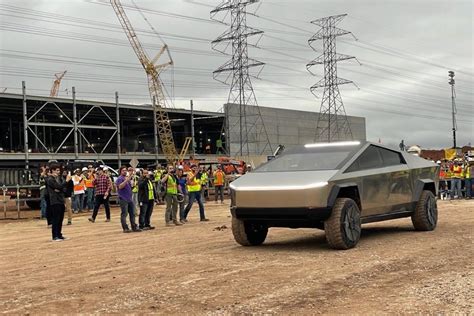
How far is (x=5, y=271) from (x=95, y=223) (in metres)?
9.78

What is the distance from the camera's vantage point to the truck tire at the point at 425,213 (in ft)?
36.3

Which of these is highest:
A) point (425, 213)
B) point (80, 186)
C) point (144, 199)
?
point (80, 186)

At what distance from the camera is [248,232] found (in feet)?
32.7

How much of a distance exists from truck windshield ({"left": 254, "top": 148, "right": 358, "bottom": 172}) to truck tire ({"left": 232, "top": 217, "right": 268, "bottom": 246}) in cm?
100

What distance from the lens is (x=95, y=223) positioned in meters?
18.4

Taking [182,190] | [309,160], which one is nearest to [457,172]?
[182,190]

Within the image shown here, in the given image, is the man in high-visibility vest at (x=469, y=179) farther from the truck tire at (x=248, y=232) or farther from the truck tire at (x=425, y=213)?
the truck tire at (x=248, y=232)

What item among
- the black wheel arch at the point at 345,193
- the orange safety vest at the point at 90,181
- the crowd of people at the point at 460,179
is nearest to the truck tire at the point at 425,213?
the black wheel arch at the point at 345,193

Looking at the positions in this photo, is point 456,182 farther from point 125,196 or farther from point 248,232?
point 248,232

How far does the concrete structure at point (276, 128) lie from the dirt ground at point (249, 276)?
45811mm

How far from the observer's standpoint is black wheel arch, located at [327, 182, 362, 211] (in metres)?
8.91

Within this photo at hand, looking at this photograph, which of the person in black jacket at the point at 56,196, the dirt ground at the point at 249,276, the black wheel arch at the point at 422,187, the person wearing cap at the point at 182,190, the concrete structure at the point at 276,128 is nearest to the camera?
the dirt ground at the point at 249,276

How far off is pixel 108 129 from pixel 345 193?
1764 inches

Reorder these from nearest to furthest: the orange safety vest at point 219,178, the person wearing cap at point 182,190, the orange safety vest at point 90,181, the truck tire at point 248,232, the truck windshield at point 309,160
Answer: the truck windshield at point 309,160, the truck tire at point 248,232, the person wearing cap at point 182,190, the orange safety vest at point 90,181, the orange safety vest at point 219,178
